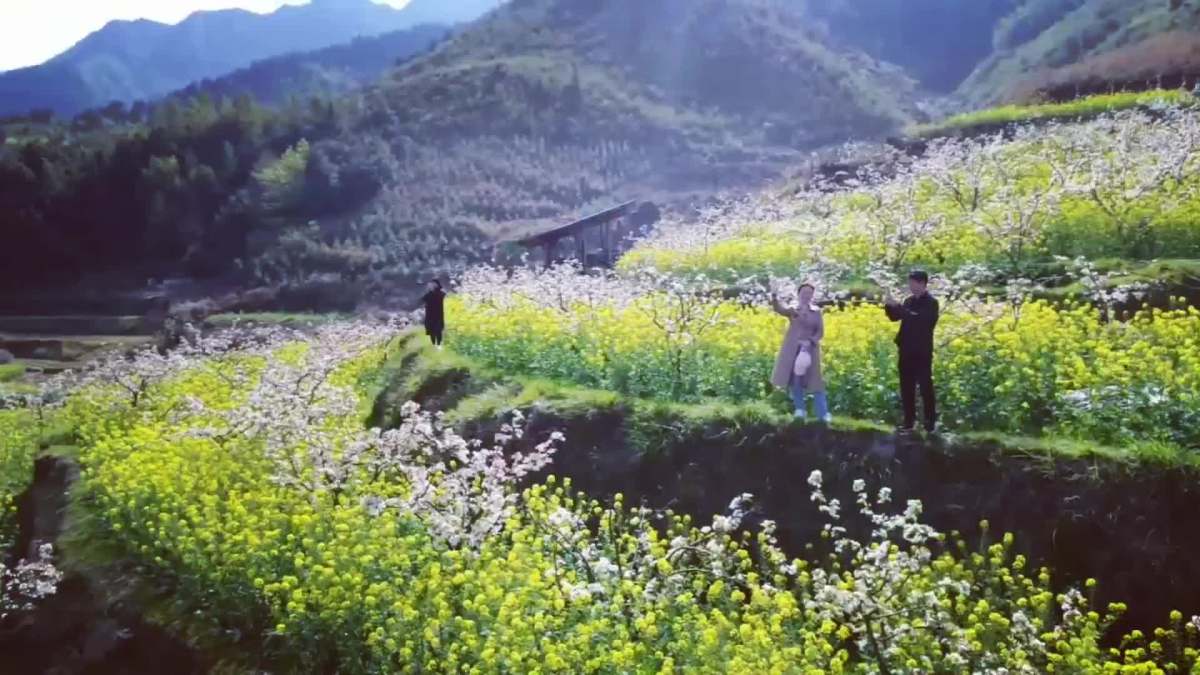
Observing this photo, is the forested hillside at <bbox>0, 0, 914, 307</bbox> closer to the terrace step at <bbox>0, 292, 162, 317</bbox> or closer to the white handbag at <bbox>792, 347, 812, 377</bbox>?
the terrace step at <bbox>0, 292, 162, 317</bbox>

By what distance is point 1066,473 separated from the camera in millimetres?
7293

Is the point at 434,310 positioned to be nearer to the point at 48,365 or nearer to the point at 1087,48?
the point at 48,365

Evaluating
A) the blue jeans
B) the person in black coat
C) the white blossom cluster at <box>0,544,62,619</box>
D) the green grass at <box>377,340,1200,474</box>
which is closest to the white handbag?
the blue jeans

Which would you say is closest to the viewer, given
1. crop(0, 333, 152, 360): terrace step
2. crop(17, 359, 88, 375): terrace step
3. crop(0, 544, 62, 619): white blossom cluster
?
crop(0, 544, 62, 619): white blossom cluster

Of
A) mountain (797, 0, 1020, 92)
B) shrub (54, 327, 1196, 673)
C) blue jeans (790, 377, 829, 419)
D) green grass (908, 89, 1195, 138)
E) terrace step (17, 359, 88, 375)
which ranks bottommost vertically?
terrace step (17, 359, 88, 375)

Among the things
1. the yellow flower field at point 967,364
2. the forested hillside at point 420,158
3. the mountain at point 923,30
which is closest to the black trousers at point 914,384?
the yellow flower field at point 967,364

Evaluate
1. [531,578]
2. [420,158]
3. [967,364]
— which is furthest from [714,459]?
[420,158]

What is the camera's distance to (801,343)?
866 cm

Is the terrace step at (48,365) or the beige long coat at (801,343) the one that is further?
the terrace step at (48,365)

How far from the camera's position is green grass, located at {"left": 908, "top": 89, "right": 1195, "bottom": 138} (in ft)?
72.7

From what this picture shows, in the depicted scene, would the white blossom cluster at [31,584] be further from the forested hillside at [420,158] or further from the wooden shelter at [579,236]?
the forested hillside at [420,158]

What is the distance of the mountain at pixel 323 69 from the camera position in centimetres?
9125

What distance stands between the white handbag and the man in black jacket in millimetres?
808

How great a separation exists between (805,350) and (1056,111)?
1929cm
